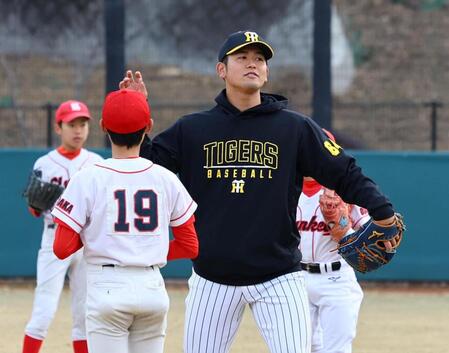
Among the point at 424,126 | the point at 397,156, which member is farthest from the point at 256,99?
the point at 424,126

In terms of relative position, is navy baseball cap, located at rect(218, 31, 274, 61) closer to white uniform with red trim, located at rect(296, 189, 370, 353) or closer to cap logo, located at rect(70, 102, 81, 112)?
white uniform with red trim, located at rect(296, 189, 370, 353)

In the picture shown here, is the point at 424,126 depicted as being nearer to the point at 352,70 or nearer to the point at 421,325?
the point at 352,70

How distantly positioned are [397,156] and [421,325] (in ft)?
8.65

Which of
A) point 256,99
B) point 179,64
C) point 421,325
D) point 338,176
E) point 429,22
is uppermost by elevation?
point 429,22

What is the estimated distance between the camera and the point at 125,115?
16.3 ft

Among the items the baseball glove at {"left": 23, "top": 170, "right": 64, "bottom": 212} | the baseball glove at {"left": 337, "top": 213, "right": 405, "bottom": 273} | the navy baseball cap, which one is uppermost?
the navy baseball cap

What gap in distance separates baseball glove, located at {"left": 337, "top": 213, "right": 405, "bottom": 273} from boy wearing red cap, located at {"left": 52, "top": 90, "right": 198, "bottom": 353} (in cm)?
93

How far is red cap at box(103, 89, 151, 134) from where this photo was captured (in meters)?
4.96

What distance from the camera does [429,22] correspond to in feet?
72.9

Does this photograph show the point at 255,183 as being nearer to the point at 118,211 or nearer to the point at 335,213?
the point at 118,211

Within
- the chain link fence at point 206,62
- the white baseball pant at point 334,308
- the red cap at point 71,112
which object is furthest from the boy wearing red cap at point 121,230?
the chain link fence at point 206,62

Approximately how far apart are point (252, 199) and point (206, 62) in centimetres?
971

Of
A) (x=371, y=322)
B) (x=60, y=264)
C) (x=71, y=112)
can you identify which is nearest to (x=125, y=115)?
(x=60, y=264)

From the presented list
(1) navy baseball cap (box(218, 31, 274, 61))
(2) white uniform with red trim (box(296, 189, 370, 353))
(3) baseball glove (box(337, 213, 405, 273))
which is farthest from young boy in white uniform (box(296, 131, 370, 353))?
(1) navy baseball cap (box(218, 31, 274, 61))
